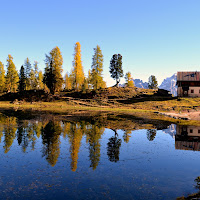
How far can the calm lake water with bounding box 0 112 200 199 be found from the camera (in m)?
8.32

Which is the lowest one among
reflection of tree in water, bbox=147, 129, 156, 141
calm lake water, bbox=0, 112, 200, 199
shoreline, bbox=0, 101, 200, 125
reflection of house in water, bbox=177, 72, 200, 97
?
calm lake water, bbox=0, 112, 200, 199

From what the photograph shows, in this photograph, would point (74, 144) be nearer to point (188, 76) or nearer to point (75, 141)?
point (75, 141)

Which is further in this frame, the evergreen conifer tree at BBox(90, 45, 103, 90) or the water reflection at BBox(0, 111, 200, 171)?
the evergreen conifer tree at BBox(90, 45, 103, 90)

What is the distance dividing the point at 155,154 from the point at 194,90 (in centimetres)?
5326

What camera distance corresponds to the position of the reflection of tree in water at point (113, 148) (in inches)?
514

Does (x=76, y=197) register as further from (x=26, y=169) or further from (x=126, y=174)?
(x=26, y=169)

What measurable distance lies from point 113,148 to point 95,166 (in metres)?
4.23

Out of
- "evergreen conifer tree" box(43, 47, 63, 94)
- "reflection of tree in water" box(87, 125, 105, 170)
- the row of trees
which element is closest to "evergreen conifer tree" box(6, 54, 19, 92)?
the row of trees

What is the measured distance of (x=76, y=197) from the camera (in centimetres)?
775

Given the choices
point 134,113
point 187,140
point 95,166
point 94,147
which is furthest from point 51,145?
point 134,113

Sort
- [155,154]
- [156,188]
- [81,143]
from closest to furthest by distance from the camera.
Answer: [156,188], [155,154], [81,143]

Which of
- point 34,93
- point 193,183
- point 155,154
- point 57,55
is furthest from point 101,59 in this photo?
point 193,183

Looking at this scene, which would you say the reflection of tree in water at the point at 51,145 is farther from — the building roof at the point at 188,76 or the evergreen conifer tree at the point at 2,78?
the evergreen conifer tree at the point at 2,78

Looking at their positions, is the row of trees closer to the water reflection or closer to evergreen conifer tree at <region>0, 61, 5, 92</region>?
evergreen conifer tree at <region>0, 61, 5, 92</region>
